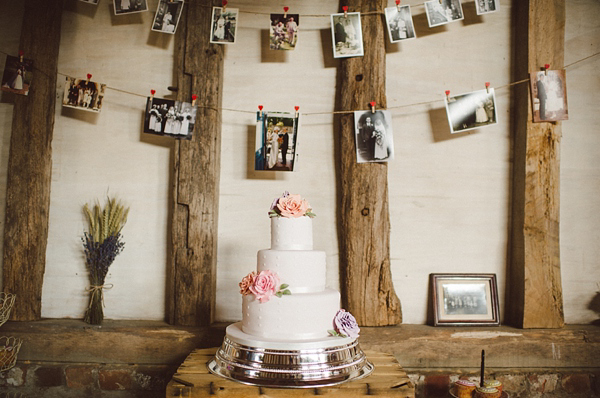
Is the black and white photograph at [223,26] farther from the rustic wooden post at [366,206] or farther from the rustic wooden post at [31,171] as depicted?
the rustic wooden post at [31,171]

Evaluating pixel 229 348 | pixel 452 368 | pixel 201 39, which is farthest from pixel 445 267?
pixel 201 39

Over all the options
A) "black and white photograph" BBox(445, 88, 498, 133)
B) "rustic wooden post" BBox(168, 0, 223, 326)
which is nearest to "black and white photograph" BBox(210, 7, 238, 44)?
"rustic wooden post" BBox(168, 0, 223, 326)

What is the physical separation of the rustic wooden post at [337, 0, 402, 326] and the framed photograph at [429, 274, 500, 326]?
0.28 m

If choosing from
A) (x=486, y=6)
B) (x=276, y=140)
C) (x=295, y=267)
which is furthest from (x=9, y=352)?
(x=486, y=6)

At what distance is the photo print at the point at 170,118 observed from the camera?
277 centimetres

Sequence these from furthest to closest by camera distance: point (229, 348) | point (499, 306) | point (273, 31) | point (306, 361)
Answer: point (499, 306), point (273, 31), point (229, 348), point (306, 361)

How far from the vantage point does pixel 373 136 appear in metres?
2.78

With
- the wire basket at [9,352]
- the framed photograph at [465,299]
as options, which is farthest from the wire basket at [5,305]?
the framed photograph at [465,299]

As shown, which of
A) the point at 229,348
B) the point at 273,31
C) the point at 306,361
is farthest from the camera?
the point at 273,31

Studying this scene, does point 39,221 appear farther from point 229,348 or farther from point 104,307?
point 229,348

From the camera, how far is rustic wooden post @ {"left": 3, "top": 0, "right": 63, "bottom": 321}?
9.27ft

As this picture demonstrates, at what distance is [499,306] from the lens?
2.95 meters

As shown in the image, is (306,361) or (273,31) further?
(273,31)

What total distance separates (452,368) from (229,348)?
1392 mm
